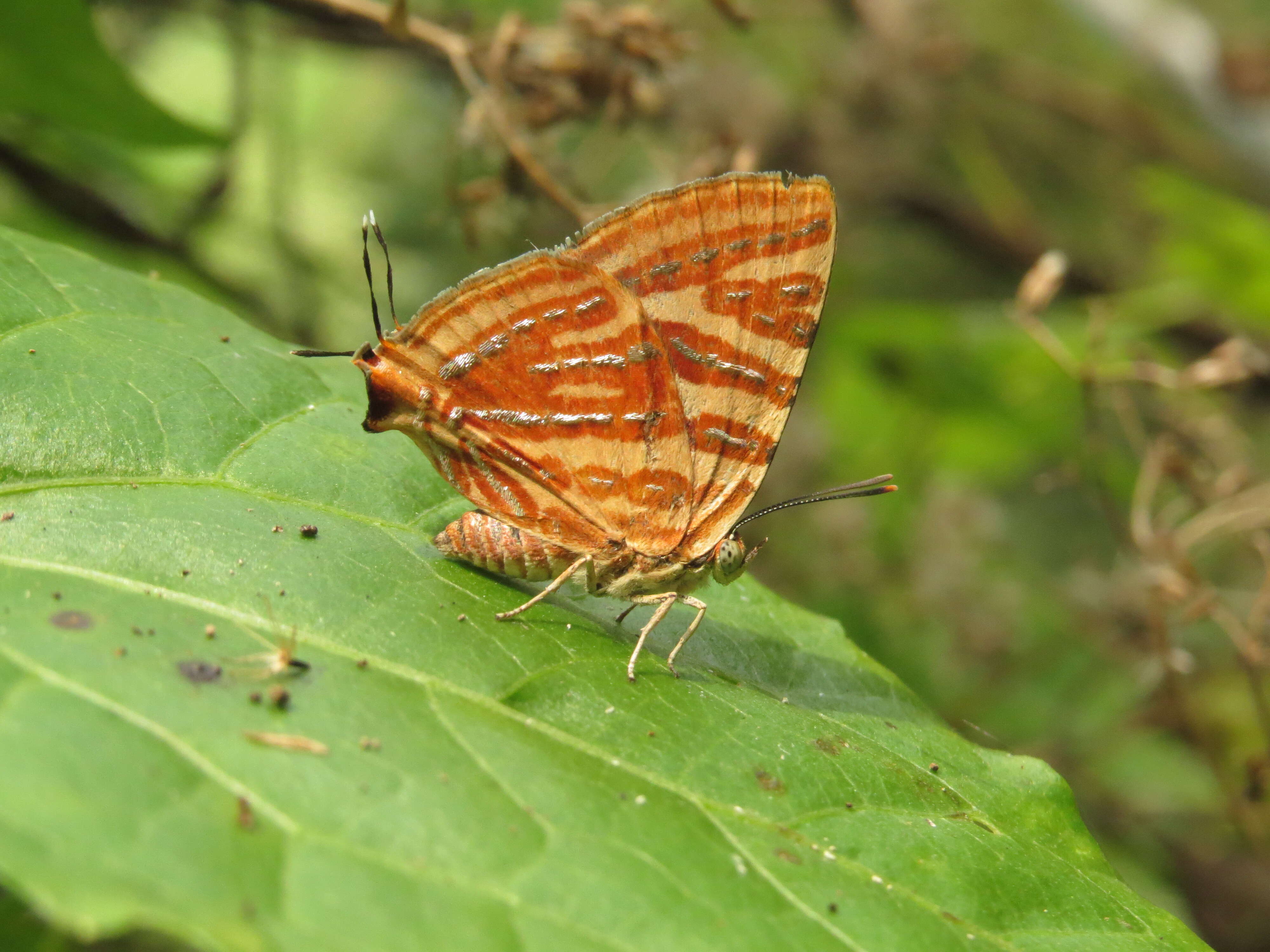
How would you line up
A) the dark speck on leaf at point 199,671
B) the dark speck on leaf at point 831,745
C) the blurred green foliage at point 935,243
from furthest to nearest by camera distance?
1. the blurred green foliage at point 935,243
2. the dark speck on leaf at point 831,745
3. the dark speck on leaf at point 199,671

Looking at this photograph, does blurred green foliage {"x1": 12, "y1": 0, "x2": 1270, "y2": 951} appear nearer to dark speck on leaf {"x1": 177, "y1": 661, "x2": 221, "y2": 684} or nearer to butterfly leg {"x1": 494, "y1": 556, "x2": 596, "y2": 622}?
butterfly leg {"x1": 494, "y1": 556, "x2": 596, "y2": 622}

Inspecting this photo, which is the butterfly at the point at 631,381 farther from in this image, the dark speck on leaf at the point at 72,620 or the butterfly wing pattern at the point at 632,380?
the dark speck on leaf at the point at 72,620

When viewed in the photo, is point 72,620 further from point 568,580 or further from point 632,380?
point 632,380

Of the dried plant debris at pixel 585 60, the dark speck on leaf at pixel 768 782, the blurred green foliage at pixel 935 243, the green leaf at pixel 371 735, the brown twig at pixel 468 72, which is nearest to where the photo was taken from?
the green leaf at pixel 371 735

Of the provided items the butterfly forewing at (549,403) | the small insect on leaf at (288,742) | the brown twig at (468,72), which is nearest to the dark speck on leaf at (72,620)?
the small insect on leaf at (288,742)

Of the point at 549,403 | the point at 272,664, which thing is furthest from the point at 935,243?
the point at 272,664

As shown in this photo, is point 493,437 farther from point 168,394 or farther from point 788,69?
point 788,69
